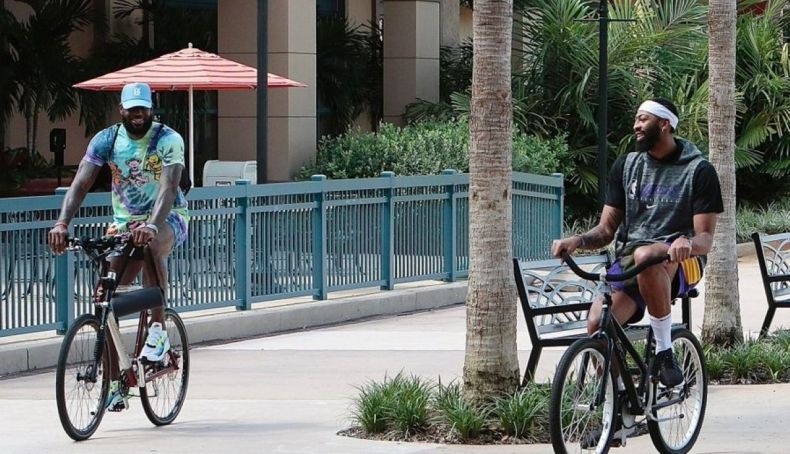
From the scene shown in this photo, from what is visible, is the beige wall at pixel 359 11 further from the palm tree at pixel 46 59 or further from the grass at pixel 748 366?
the grass at pixel 748 366

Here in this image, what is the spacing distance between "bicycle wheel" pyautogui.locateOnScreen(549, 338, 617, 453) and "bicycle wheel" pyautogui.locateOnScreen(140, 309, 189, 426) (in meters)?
2.68

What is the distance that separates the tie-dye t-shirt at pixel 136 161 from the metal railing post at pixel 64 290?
9.91 feet

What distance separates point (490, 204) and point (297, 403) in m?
2.19

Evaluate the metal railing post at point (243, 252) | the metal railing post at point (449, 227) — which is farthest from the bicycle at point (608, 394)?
the metal railing post at point (449, 227)

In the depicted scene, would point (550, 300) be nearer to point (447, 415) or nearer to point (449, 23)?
point (447, 415)

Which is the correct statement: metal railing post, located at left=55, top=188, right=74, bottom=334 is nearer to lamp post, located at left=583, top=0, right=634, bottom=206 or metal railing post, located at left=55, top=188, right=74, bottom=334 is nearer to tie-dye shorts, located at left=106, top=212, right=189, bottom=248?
tie-dye shorts, located at left=106, top=212, right=189, bottom=248

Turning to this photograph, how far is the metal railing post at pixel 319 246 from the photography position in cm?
1512

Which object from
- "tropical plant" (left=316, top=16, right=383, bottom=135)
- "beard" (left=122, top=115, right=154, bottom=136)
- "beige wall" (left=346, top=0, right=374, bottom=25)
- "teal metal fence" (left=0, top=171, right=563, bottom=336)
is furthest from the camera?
"beige wall" (left=346, top=0, right=374, bottom=25)

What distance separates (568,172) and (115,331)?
15.3 m

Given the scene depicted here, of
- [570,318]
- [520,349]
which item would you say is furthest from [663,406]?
[520,349]

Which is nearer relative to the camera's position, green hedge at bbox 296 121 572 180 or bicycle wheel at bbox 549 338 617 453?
bicycle wheel at bbox 549 338 617 453

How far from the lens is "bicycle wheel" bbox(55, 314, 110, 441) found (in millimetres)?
8641

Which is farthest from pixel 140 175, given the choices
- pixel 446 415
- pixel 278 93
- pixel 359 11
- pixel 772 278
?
pixel 359 11

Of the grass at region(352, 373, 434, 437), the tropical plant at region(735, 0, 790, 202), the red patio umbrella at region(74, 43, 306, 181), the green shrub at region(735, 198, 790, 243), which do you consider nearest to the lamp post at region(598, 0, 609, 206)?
the green shrub at region(735, 198, 790, 243)
